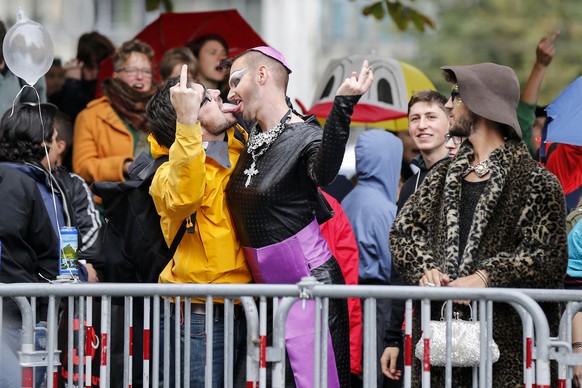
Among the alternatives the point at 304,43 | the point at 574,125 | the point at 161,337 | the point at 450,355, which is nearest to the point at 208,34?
the point at 574,125

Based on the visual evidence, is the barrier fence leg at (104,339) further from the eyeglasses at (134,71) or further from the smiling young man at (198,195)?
the eyeglasses at (134,71)

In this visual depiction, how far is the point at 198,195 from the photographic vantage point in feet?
20.1

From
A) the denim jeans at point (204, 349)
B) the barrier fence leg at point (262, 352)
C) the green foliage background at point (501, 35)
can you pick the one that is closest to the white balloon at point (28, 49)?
the denim jeans at point (204, 349)

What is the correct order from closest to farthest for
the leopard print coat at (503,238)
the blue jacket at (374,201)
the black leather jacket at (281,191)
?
the leopard print coat at (503,238), the black leather jacket at (281,191), the blue jacket at (374,201)

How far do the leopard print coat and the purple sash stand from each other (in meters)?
0.41

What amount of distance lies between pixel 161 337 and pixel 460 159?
5.74 ft

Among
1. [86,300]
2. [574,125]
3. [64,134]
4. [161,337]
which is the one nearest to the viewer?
[86,300]

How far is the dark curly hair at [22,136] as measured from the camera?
7523 millimetres

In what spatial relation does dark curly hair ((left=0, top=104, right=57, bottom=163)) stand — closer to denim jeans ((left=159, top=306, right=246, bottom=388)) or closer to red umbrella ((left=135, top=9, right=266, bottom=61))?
denim jeans ((left=159, top=306, right=246, bottom=388))

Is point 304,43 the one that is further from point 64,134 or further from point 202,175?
point 202,175

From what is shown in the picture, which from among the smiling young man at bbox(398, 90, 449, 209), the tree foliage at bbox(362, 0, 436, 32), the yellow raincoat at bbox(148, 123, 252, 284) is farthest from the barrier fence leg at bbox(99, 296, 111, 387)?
the tree foliage at bbox(362, 0, 436, 32)

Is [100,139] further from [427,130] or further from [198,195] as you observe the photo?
[198,195]

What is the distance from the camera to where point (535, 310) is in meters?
5.25

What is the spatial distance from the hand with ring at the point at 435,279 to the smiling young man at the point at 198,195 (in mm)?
949
